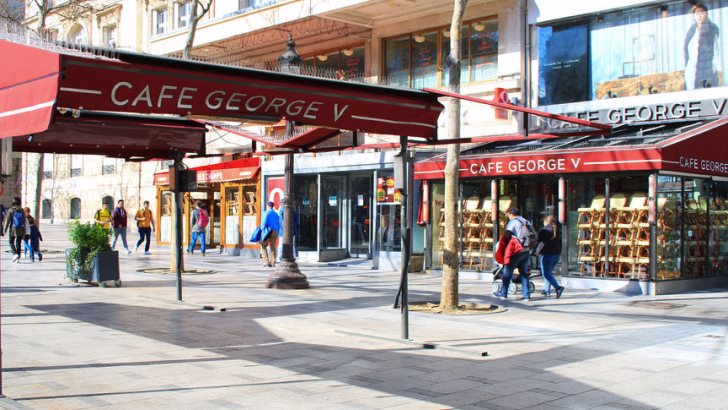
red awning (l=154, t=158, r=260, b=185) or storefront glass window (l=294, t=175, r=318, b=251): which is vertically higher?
red awning (l=154, t=158, r=260, b=185)

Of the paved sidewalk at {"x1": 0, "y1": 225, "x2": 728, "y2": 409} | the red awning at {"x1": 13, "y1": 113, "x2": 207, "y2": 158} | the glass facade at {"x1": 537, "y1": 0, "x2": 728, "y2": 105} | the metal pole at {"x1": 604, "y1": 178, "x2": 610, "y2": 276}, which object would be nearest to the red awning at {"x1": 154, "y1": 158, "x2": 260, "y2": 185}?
the glass facade at {"x1": 537, "y1": 0, "x2": 728, "y2": 105}

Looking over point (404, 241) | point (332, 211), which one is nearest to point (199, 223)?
point (332, 211)

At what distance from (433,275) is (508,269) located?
5.12m

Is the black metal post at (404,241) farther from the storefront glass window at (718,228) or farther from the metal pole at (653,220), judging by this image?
the storefront glass window at (718,228)

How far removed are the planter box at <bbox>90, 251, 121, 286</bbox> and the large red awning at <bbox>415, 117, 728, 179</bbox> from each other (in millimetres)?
8215

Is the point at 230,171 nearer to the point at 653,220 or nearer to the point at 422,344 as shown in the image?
the point at 653,220

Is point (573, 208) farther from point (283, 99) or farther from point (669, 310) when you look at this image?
point (283, 99)

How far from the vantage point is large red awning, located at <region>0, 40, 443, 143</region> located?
603 cm

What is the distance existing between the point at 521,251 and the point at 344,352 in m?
5.77

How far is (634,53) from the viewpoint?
743 inches

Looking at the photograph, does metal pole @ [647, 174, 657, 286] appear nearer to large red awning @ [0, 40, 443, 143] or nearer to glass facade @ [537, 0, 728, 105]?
glass facade @ [537, 0, 728, 105]

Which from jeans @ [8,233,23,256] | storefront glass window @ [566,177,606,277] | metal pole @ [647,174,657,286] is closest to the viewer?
metal pole @ [647,174,657,286]

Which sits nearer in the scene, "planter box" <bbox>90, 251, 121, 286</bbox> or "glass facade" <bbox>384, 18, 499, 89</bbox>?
"planter box" <bbox>90, 251, 121, 286</bbox>

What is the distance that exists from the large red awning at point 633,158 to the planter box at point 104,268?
27.0 ft
